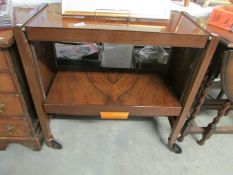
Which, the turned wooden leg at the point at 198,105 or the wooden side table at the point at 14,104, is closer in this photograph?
the wooden side table at the point at 14,104

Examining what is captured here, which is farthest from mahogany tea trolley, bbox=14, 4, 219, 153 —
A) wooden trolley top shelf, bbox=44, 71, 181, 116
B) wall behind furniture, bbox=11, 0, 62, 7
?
wall behind furniture, bbox=11, 0, 62, 7

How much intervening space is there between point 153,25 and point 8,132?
3.06ft

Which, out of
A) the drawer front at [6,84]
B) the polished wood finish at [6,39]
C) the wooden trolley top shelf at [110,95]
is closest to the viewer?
the polished wood finish at [6,39]

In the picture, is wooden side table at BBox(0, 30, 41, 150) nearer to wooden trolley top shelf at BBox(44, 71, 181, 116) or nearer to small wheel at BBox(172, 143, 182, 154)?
wooden trolley top shelf at BBox(44, 71, 181, 116)

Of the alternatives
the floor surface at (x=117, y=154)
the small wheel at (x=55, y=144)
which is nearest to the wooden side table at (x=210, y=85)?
the floor surface at (x=117, y=154)

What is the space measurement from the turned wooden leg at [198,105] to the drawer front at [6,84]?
938 mm

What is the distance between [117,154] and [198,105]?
55 cm

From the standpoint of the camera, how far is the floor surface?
3.74 feet

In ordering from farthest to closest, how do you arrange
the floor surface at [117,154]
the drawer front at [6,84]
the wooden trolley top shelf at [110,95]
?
the floor surface at [117,154], the wooden trolley top shelf at [110,95], the drawer front at [6,84]

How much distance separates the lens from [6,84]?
0.89 metres

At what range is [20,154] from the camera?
1.19 metres

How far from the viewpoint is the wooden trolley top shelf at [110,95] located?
1034 mm

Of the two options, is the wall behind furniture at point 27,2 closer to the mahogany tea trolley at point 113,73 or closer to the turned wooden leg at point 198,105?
the mahogany tea trolley at point 113,73

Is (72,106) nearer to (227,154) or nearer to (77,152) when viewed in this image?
(77,152)
